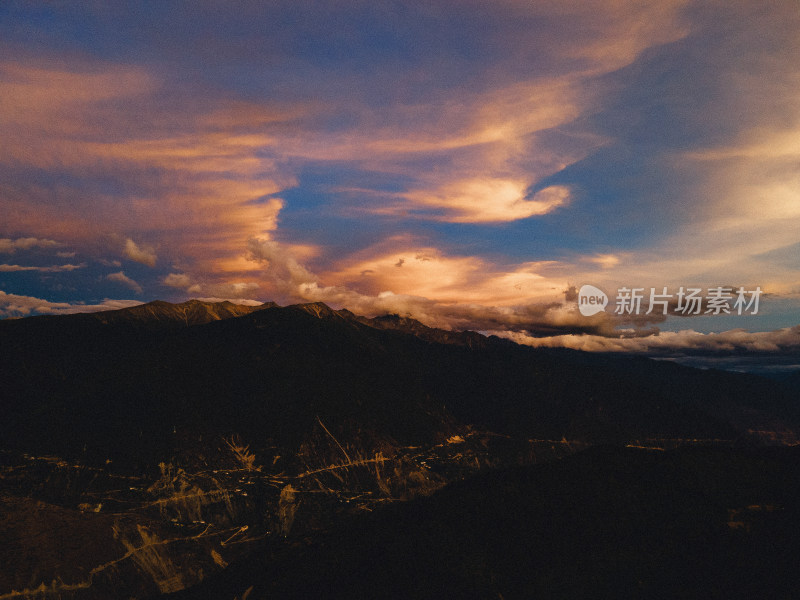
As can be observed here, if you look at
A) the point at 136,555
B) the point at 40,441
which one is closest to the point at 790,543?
the point at 136,555

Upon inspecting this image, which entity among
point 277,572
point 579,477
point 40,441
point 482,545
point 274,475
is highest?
point 579,477

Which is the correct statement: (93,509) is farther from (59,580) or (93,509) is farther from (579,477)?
(579,477)

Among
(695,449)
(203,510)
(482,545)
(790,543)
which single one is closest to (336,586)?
(482,545)

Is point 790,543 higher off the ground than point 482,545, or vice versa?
point 790,543

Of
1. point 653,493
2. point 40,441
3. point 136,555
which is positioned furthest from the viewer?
point 40,441

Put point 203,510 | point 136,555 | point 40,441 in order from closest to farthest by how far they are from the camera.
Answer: point 136,555, point 203,510, point 40,441

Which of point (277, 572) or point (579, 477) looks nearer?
point (277, 572)

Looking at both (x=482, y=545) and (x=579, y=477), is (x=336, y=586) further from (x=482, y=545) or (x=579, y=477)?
(x=579, y=477)
